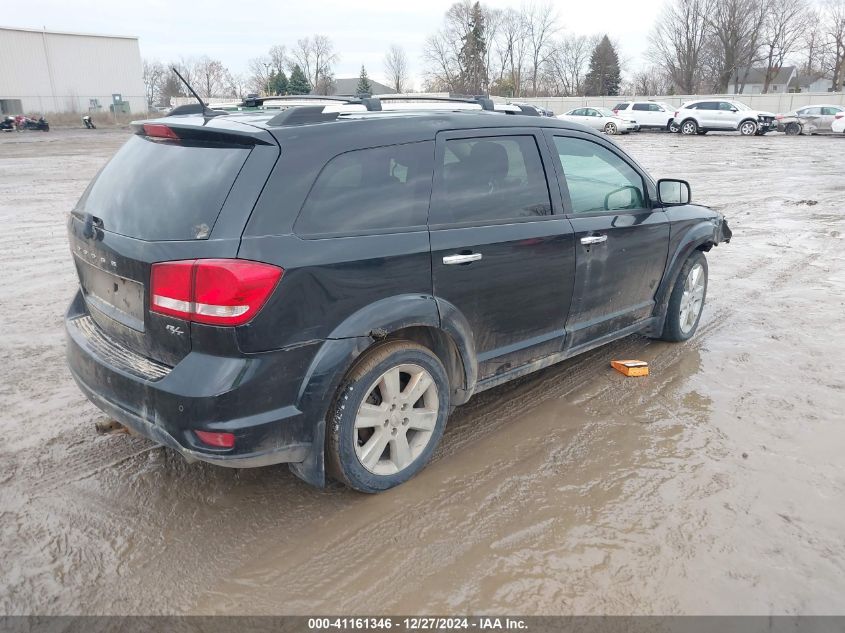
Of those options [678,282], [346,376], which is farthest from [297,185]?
A: [678,282]

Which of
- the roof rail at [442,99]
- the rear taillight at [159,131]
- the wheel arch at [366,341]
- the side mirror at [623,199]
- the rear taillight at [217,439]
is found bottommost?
the rear taillight at [217,439]

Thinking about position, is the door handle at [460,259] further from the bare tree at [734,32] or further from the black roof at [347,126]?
the bare tree at [734,32]

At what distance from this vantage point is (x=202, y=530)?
9.91ft

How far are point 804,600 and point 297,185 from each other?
2.70m

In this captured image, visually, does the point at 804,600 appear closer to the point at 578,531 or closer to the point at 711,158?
the point at 578,531

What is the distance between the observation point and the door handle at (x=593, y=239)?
13.5 ft

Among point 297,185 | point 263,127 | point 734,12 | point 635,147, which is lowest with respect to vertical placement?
point 635,147

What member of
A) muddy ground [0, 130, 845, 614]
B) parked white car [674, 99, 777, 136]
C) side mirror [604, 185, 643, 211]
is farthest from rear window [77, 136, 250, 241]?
parked white car [674, 99, 777, 136]

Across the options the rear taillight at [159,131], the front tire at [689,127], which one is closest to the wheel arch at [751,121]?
the front tire at [689,127]

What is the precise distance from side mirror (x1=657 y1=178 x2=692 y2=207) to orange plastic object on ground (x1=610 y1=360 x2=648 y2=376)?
1.17m

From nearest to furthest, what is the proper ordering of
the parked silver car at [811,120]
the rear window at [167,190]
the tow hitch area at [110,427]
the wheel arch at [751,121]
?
the rear window at [167,190] < the tow hitch area at [110,427] < the parked silver car at [811,120] < the wheel arch at [751,121]

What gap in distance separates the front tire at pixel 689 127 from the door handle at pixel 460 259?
34743 millimetres

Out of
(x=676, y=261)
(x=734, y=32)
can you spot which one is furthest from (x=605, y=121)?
(x=734, y=32)

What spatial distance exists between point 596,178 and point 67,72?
6718cm
